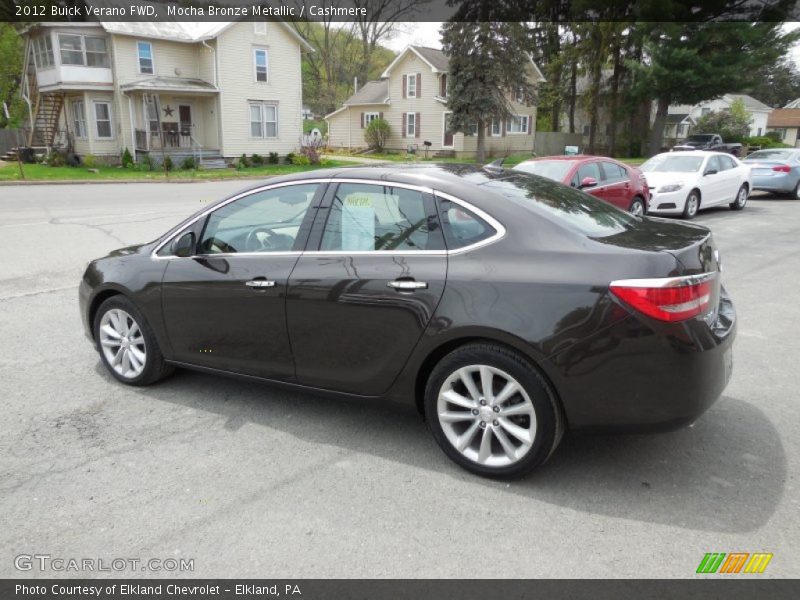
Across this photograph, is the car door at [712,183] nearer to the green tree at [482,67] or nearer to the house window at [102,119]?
the green tree at [482,67]

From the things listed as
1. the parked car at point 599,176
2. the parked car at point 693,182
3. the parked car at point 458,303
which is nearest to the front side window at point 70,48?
the parked car at point 599,176

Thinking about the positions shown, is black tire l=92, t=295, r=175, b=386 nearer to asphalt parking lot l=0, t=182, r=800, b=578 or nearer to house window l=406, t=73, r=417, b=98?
asphalt parking lot l=0, t=182, r=800, b=578

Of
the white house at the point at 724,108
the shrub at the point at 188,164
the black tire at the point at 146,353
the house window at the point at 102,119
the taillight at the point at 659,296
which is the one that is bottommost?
the black tire at the point at 146,353

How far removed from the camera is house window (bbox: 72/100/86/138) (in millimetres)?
31797

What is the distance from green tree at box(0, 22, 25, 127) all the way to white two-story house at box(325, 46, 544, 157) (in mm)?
20850

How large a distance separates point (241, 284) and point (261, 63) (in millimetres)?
32833

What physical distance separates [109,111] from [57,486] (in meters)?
32.5

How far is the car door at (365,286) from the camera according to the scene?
3.57 metres

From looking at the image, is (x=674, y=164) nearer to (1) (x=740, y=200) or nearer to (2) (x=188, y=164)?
(1) (x=740, y=200)

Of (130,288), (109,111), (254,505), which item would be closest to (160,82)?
(109,111)

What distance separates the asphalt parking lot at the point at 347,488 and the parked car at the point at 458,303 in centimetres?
32

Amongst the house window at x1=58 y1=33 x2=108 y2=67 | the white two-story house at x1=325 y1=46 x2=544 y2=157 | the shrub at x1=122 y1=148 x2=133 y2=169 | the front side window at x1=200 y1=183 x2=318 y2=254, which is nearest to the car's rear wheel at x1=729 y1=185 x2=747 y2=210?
the front side window at x1=200 y1=183 x2=318 y2=254

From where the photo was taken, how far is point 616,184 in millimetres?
12133

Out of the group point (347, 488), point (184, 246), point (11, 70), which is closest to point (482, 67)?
point (11, 70)
